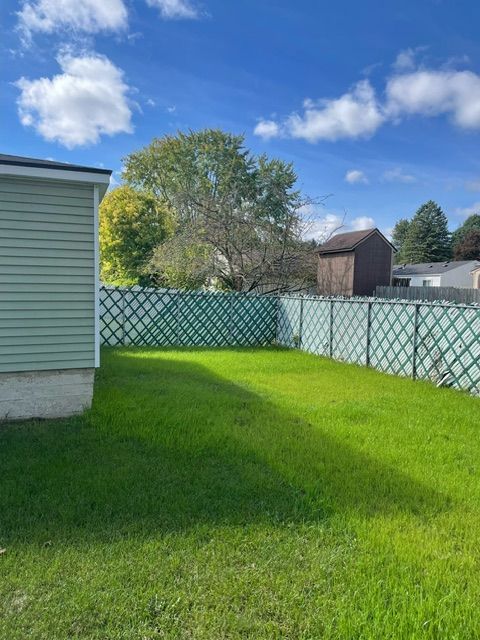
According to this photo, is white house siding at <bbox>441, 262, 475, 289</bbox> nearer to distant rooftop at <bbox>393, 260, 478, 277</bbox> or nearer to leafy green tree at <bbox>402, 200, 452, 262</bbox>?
→ distant rooftop at <bbox>393, 260, 478, 277</bbox>

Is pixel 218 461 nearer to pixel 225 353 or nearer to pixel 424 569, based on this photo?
pixel 424 569

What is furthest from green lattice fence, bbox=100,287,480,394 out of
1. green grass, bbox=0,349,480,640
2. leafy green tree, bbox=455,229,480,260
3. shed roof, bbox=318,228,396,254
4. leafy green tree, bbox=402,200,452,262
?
leafy green tree, bbox=402,200,452,262

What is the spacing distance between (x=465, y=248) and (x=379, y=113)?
114ft

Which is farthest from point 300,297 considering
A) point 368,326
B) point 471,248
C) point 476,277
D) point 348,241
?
point 471,248

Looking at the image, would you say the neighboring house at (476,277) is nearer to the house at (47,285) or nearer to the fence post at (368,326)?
the fence post at (368,326)

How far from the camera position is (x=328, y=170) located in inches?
703

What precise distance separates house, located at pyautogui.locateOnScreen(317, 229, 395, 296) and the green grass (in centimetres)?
1491

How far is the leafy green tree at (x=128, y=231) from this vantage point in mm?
19844

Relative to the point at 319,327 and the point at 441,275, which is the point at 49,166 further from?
the point at 441,275

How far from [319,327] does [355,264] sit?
35.3 feet

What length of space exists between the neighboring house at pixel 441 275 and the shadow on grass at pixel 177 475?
30.8 m

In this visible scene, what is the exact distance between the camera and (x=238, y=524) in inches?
95.3

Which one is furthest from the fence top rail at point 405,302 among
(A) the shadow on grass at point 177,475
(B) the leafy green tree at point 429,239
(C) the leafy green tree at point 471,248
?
(B) the leafy green tree at point 429,239

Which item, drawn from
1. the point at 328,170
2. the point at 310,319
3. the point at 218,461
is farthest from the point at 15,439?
the point at 328,170
